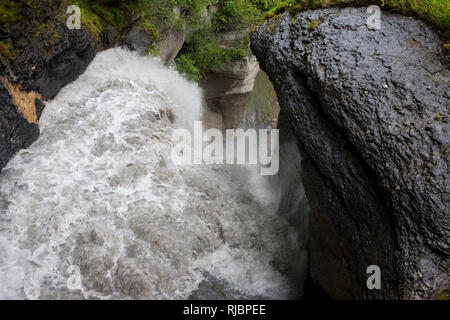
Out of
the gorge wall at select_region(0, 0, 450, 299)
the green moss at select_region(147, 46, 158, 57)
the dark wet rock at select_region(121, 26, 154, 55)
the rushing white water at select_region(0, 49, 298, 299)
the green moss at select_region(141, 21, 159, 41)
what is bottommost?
the rushing white water at select_region(0, 49, 298, 299)

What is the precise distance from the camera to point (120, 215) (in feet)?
15.9

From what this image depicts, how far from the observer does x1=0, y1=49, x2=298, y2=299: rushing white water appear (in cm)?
415

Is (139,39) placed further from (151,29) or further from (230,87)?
(230,87)

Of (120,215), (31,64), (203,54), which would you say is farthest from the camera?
(203,54)

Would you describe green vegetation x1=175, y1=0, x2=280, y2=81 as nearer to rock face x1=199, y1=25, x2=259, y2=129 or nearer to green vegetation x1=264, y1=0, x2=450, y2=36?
rock face x1=199, y1=25, x2=259, y2=129

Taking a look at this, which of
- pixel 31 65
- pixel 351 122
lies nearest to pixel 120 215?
pixel 31 65

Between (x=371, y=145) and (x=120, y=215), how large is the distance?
11.8 feet

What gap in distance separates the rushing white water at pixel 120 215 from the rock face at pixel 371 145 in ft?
4.37

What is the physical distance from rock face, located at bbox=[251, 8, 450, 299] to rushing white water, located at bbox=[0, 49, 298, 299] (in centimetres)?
133

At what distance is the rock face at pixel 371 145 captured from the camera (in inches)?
124

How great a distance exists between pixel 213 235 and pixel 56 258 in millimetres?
2263

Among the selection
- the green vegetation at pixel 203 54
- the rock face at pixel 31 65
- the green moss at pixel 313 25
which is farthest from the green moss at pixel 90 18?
the green moss at pixel 313 25

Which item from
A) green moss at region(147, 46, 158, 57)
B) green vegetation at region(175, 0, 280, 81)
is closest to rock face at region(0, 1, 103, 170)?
green moss at region(147, 46, 158, 57)
